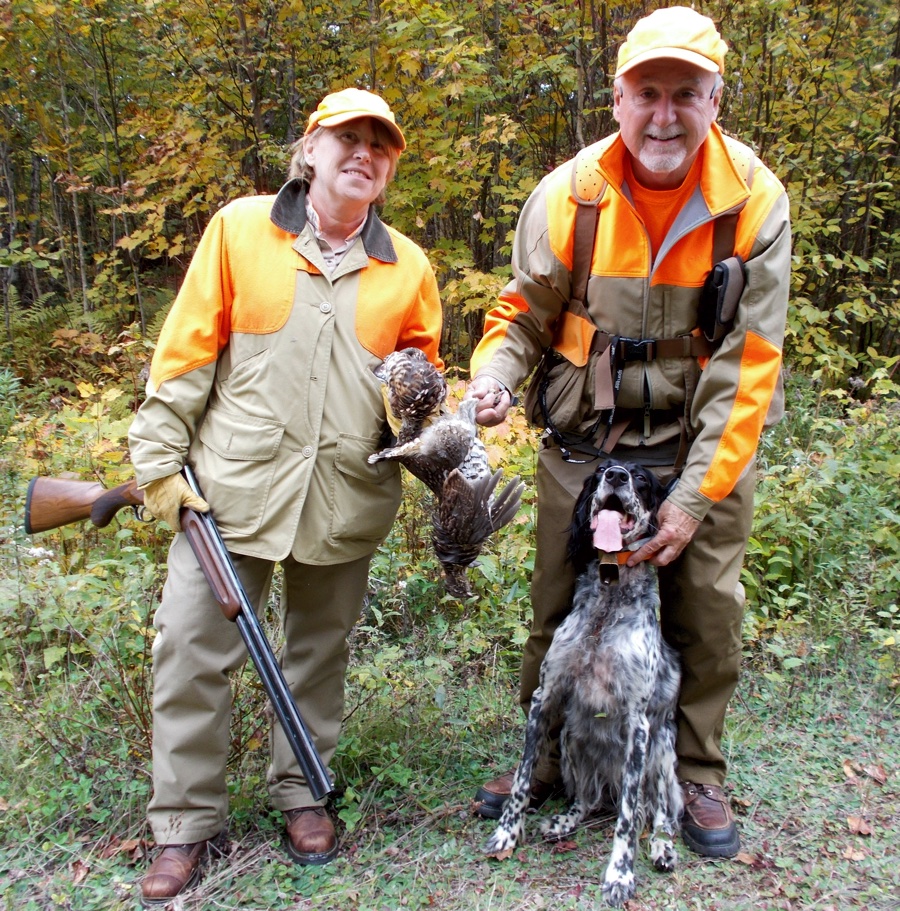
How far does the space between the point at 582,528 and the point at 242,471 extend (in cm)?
136

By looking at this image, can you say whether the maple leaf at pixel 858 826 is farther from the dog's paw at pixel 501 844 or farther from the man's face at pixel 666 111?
the man's face at pixel 666 111

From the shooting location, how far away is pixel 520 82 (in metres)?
8.64

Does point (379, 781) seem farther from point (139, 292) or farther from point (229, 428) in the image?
point (139, 292)

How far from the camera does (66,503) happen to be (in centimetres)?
320

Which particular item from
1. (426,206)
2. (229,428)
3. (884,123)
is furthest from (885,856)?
(884,123)

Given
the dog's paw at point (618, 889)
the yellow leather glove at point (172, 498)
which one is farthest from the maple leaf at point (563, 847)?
the yellow leather glove at point (172, 498)

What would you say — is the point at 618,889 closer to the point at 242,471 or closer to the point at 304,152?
the point at 242,471

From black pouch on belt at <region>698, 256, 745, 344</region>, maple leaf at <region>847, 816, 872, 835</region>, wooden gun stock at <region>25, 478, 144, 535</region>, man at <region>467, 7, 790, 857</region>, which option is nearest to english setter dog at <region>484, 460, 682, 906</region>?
man at <region>467, 7, 790, 857</region>

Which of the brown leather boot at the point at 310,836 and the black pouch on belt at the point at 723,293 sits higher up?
the black pouch on belt at the point at 723,293

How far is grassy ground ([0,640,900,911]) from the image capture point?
3.01m

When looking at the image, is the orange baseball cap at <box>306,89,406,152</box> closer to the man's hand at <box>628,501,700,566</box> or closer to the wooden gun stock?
the wooden gun stock

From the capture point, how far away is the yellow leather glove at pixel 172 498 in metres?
2.81

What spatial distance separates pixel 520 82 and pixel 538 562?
22.3 ft

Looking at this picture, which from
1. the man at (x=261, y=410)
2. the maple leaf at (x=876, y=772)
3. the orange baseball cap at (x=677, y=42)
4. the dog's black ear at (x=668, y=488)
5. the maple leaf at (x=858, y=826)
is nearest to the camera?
the orange baseball cap at (x=677, y=42)
